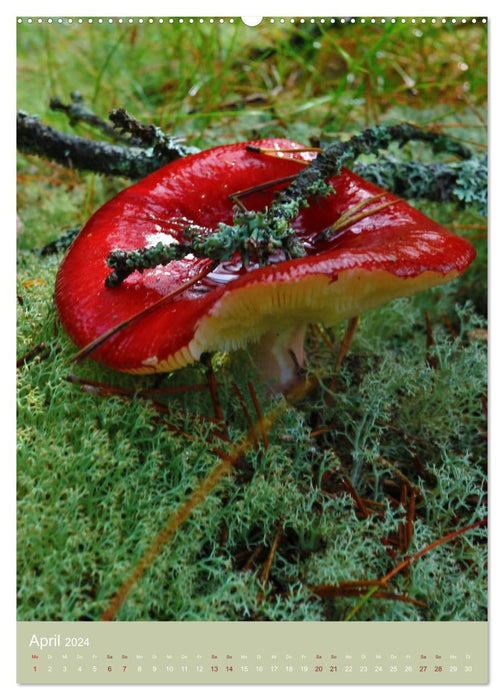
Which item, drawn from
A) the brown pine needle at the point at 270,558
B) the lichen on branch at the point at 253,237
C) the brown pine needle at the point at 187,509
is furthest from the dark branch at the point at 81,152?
the brown pine needle at the point at 270,558

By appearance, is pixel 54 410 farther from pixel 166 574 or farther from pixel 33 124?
pixel 33 124

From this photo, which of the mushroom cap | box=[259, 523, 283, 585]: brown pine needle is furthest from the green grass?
the mushroom cap

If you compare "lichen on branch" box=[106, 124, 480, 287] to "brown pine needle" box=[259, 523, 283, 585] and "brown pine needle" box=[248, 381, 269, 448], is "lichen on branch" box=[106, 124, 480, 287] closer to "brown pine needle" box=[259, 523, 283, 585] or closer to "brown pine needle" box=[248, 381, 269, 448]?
"brown pine needle" box=[248, 381, 269, 448]

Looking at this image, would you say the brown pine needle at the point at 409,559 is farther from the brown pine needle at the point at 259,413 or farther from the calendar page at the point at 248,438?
the brown pine needle at the point at 259,413

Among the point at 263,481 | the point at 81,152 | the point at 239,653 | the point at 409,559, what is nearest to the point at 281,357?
the point at 263,481

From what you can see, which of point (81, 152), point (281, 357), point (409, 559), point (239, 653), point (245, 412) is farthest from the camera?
point (81, 152)

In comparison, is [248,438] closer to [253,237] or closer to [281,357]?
[281,357]

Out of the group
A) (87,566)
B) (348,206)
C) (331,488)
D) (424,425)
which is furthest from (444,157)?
(87,566)
